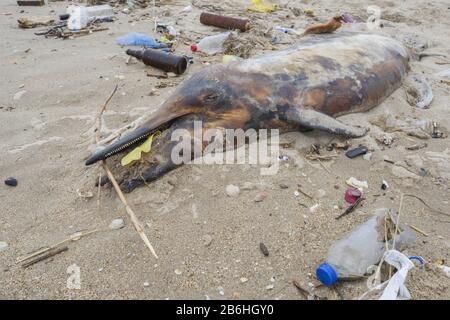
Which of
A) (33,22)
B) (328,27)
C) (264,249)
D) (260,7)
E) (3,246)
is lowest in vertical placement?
(3,246)

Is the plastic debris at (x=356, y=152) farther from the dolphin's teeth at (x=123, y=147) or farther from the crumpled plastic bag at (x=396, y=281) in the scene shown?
the dolphin's teeth at (x=123, y=147)

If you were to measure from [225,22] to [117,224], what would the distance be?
4323 millimetres

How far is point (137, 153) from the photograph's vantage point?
2770 mm

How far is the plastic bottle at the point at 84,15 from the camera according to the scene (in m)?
6.28

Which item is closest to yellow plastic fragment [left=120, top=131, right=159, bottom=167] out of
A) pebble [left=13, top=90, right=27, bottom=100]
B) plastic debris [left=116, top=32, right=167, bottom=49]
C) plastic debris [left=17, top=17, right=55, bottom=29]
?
pebble [left=13, top=90, right=27, bottom=100]

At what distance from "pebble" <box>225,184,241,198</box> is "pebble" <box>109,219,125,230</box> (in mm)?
714

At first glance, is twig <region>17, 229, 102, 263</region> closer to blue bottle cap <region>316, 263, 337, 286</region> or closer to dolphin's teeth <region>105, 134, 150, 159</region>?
dolphin's teeth <region>105, 134, 150, 159</region>

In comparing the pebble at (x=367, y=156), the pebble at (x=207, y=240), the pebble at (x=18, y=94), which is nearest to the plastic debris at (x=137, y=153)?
the pebble at (x=207, y=240)

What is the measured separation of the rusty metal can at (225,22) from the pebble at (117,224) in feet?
13.5

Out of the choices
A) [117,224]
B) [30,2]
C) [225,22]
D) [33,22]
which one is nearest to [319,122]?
[117,224]

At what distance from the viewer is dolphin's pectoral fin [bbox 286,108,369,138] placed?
10.2ft

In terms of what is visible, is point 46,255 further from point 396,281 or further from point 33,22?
point 33,22

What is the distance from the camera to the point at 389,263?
6.79 feet
